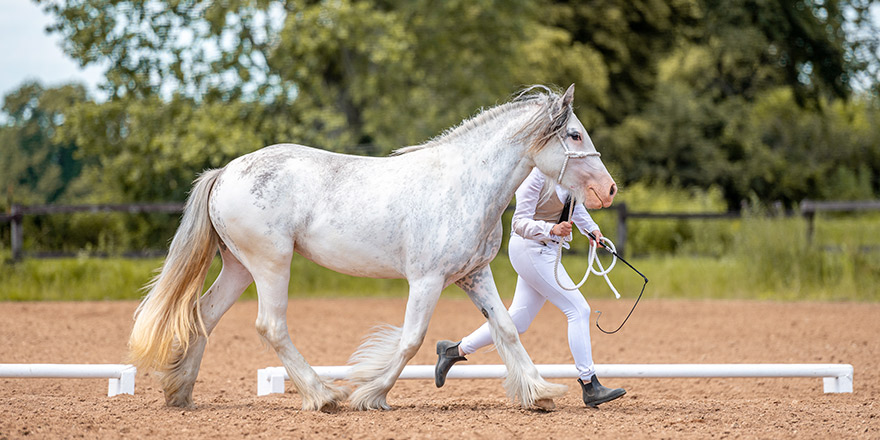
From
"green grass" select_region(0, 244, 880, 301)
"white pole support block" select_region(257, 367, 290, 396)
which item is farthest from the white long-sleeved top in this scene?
"green grass" select_region(0, 244, 880, 301)

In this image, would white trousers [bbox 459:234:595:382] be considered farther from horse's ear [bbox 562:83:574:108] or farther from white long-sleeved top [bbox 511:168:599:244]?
horse's ear [bbox 562:83:574:108]

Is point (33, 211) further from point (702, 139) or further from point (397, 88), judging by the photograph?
point (702, 139)

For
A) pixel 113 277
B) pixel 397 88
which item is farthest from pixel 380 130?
pixel 113 277

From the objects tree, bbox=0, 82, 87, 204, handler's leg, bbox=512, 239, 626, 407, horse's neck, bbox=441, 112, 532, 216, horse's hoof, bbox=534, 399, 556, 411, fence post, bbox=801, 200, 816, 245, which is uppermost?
tree, bbox=0, 82, 87, 204

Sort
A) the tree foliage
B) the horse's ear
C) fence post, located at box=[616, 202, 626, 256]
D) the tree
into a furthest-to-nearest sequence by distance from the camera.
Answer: the tree, the tree foliage, fence post, located at box=[616, 202, 626, 256], the horse's ear

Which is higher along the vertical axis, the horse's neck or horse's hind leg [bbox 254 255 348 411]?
the horse's neck

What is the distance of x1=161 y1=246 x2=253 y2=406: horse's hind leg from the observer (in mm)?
4934

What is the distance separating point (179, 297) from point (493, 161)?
1.96 m

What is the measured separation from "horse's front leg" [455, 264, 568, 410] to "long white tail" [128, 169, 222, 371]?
151cm

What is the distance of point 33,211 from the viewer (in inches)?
508

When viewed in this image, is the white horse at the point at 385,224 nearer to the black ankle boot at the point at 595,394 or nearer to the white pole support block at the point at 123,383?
the black ankle boot at the point at 595,394

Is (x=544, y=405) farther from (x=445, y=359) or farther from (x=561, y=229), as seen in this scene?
(x=561, y=229)

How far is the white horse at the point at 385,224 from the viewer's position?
457cm

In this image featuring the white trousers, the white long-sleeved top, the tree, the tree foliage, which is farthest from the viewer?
the tree
